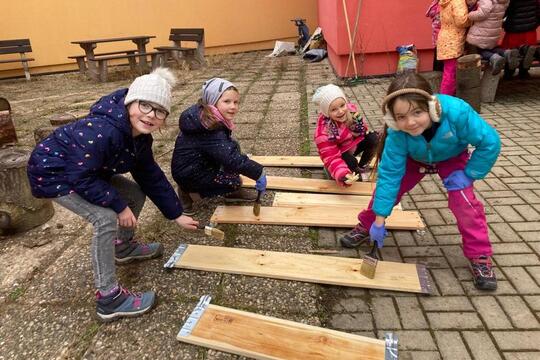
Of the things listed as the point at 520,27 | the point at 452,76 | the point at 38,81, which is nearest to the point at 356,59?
the point at 452,76

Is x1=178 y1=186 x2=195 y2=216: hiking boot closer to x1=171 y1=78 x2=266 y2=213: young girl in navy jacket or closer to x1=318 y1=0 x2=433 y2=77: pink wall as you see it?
x1=171 y1=78 x2=266 y2=213: young girl in navy jacket

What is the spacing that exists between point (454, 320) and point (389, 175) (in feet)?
2.76

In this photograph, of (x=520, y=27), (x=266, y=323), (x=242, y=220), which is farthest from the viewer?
(x=520, y=27)

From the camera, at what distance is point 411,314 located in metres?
2.24

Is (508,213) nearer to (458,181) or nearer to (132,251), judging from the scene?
(458,181)

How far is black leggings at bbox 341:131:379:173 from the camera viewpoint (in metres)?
3.81

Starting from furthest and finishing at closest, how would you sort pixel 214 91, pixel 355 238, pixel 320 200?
pixel 320 200 < pixel 214 91 < pixel 355 238

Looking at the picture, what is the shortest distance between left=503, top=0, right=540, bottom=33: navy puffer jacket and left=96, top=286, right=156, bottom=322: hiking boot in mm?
5978

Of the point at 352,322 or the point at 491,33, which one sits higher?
the point at 491,33

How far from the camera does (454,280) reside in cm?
247

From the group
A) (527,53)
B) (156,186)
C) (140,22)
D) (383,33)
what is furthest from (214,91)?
(140,22)

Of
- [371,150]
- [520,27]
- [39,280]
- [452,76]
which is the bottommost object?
[39,280]

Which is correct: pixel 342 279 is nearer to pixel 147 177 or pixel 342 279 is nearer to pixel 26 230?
pixel 147 177

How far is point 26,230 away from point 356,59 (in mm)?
5998
